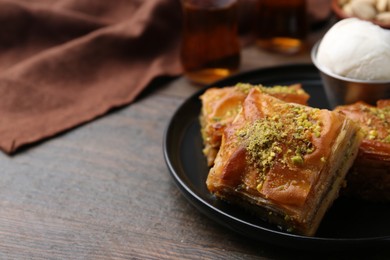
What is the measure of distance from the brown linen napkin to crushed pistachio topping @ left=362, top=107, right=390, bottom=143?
93 centimetres

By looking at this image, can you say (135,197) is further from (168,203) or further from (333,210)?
(333,210)

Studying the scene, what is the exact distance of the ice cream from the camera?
1582mm

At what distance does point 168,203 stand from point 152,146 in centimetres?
31

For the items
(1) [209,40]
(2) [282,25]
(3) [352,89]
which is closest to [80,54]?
(1) [209,40]

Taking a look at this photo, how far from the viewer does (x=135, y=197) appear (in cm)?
156

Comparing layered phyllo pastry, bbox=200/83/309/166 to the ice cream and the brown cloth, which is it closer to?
the ice cream

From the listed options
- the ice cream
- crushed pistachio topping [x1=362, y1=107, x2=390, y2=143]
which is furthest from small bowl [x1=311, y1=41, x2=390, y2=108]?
crushed pistachio topping [x1=362, y1=107, x2=390, y2=143]

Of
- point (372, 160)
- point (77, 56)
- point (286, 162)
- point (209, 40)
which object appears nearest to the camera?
point (286, 162)

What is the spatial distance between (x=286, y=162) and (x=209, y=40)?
A: 3.04 ft

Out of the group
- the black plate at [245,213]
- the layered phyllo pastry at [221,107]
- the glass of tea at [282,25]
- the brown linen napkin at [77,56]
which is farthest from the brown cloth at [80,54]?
the layered phyllo pastry at [221,107]

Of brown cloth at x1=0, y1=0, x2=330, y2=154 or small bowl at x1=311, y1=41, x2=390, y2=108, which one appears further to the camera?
brown cloth at x1=0, y1=0, x2=330, y2=154

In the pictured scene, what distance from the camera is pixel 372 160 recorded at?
137 cm

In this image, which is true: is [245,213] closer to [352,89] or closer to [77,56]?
[352,89]

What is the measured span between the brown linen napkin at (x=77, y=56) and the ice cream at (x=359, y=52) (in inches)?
29.4
